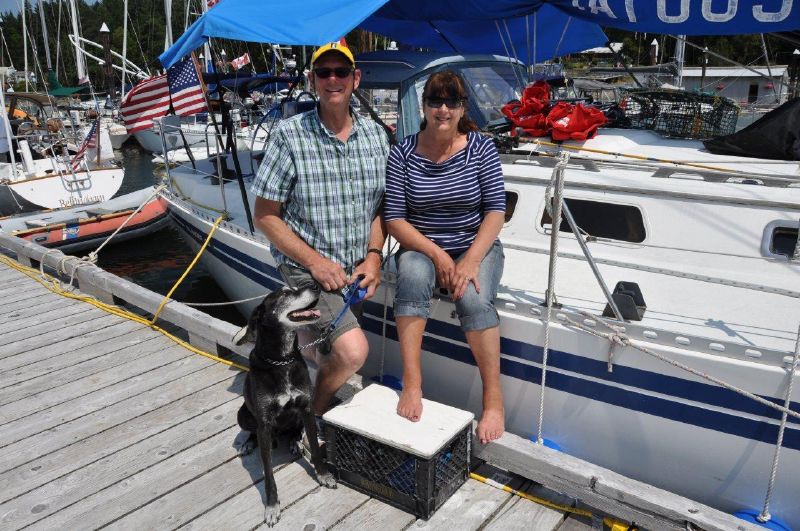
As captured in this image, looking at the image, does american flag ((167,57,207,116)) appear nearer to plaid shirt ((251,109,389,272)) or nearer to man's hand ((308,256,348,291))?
plaid shirt ((251,109,389,272))

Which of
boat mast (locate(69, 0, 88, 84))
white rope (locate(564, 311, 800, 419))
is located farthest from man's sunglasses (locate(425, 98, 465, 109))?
boat mast (locate(69, 0, 88, 84))

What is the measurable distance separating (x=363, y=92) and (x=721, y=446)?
3942 mm

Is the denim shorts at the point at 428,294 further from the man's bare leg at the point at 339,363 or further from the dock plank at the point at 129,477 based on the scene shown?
the dock plank at the point at 129,477

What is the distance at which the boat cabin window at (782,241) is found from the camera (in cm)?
391

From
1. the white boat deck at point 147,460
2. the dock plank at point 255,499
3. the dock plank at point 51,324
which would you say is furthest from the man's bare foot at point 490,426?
the dock plank at point 51,324

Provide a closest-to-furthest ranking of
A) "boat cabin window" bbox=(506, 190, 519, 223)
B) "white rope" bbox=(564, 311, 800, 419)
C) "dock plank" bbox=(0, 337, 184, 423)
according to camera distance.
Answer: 1. "white rope" bbox=(564, 311, 800, 419)
2. "dock plank" bbox=(0, 337, 184, 423)
3. "boat cabin window" bbox=(506, 190, 519, 223)

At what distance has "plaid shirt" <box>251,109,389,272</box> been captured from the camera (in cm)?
328

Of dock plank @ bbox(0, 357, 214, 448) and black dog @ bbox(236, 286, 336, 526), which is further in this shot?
dock plank @ bbox(0, 357, 214, 448)

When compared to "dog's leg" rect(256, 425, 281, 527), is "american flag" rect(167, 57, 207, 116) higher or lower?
higher

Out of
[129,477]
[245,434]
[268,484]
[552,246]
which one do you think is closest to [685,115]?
[552,246]

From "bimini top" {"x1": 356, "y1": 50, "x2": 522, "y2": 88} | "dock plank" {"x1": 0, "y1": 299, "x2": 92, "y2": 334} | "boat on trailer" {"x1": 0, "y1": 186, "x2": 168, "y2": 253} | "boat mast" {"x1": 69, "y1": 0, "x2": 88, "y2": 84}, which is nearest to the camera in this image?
"bimini top" {"x1": 356, "y1": 50, "x2": 522, "y2": 88}

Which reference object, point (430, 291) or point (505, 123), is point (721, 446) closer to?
point (430, 291)

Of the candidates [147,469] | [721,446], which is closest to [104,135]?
[147,469]

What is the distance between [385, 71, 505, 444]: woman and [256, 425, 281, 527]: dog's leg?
68 cm
